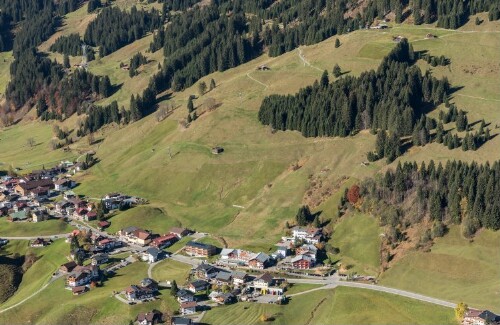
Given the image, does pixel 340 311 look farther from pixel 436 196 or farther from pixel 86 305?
pixel 86 305

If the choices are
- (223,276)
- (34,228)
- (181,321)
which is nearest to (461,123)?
(223,276)

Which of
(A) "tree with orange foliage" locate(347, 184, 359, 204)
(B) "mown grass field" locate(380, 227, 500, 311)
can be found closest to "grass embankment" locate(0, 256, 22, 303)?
(A) "tree with orange foliage" locate(347, 184, 359, 204)

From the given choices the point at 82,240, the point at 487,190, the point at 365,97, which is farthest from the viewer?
the point at 365,97

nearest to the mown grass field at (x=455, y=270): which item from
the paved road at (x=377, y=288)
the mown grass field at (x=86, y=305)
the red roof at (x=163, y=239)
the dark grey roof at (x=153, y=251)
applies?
the paved road at (x=377, y=288)

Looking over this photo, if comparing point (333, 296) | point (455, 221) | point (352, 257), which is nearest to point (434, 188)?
point (455, 221)

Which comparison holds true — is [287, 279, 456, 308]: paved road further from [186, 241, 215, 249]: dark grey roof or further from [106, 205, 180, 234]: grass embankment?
[106, 205, 180, 234]: grass embankment

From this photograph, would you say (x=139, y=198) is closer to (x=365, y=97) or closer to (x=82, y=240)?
(x=82, y=240)

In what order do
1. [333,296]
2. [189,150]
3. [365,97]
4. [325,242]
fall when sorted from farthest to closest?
[189,150]
[365,97]
[325,242]
[333,296]
